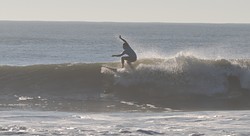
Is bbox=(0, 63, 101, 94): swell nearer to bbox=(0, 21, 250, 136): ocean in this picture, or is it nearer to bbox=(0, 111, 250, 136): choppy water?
bbox=(0, 21, 250, 136): ocean

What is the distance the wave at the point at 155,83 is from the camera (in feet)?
70.1

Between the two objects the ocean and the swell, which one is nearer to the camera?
the ocean

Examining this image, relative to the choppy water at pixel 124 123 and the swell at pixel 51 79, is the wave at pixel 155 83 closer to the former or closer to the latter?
the swell at pixel 51 79

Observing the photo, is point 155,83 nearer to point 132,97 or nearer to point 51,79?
point 132,97

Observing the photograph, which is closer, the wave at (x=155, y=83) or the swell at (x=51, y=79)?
the wave at (x=155, y=83)

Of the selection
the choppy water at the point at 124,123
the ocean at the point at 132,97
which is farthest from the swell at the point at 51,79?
the choppy water at the point at 124,123

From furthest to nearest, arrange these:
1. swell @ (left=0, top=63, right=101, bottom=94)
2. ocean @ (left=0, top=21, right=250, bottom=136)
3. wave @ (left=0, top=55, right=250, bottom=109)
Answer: swell @ (left=0, top=63, right=101, bottom=94), wave @ (left=0, top=55, right=250, bottom=109), ocean @ (left=0, top=21, right=250, bottom=136)

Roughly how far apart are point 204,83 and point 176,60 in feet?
5.90

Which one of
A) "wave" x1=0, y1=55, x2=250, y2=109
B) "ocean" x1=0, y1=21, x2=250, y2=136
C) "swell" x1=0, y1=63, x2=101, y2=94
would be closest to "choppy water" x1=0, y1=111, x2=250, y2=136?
"ocean" x1=0, y1=21, x2=250, y2=136

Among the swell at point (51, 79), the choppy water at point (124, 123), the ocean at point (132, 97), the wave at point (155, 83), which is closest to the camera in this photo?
the choppy water at point (124, 123)

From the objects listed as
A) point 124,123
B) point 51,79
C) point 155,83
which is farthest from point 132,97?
point 124,123

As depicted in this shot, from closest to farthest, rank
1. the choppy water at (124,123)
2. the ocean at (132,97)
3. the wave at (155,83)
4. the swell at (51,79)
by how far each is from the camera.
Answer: the choppy water at (124,123), the ocean at (132,97), the wave at (155,83), the swell at (51,79)

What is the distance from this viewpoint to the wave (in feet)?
70.1

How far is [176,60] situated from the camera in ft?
77.3
